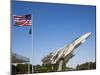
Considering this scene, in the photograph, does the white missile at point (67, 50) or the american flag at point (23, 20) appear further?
the white missile at point (67, 50)

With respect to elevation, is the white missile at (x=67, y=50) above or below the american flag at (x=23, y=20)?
below

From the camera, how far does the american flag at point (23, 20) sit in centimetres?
725

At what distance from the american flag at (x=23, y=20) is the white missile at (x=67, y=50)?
1080mm

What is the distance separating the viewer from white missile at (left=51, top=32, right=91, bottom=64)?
25.4 feet

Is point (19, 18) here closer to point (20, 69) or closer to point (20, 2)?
point (20, 2)

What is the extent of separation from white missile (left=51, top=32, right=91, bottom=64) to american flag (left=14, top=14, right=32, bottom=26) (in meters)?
1.08

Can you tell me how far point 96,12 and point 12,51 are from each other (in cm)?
257

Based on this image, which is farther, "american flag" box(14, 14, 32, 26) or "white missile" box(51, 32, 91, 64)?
"white missile" box(51, 32, 91, 64)

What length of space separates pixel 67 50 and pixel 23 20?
1.45m

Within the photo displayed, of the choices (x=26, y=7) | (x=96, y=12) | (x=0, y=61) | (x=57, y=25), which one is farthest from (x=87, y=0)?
(x=0, y=61)

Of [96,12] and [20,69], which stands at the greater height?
[96,12]

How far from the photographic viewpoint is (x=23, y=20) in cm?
730

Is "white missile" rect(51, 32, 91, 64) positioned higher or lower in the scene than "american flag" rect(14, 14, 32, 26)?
lower

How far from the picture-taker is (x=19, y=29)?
24.2 ft
